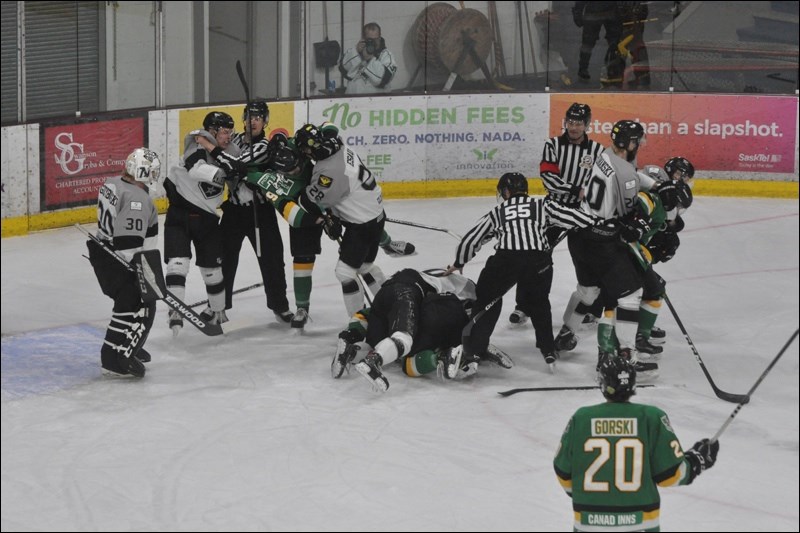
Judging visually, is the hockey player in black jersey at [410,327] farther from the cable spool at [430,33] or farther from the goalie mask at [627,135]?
the cable spool at [430,33]

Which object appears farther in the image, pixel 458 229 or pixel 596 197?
pixel 458 229

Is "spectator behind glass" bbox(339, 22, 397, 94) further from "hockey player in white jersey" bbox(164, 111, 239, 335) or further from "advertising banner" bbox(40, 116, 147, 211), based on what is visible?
"hockey player in white jersey" bbox(164, 111, 239, 335)

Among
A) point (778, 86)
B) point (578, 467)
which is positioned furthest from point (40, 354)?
point (778, 86)

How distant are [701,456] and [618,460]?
0.35 metres

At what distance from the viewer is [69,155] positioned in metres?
9.02

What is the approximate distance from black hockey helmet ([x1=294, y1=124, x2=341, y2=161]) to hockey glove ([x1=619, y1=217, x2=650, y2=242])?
1.44 meters

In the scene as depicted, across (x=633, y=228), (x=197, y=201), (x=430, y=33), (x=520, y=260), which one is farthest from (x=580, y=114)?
(x=430, y=33)

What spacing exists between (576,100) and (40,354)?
5.00 meters

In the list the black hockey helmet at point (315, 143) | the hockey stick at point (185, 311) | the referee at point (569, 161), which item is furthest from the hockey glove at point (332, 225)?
the referee at point (569, 161)

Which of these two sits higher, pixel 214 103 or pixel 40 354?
pixel 214 103

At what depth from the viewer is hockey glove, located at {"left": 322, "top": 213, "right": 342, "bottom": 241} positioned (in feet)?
22.3

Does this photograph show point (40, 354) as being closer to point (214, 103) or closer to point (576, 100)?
point (214, 103)

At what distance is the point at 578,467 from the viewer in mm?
3875

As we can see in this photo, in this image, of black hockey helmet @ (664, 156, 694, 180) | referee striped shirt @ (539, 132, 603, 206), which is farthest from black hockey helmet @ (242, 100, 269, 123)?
black hockey helmet @ (664, 156, 694, 180)
